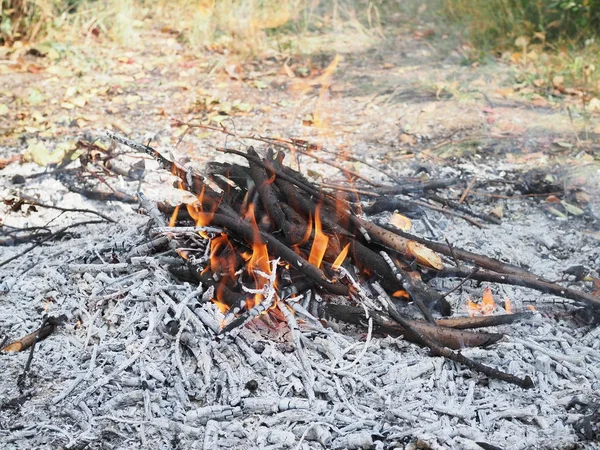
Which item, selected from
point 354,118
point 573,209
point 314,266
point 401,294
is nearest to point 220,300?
point 314,266

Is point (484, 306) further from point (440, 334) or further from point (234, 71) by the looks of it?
point (234, 71)

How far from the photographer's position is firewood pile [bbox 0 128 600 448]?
8.37ft

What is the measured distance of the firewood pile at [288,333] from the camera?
8.37 feet

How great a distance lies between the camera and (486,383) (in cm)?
276

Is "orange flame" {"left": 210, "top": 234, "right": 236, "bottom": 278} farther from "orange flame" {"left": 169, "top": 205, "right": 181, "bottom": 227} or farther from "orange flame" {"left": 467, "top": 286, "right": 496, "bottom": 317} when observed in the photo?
"orange flame" {"left": 467, "top": 286, "right": 496, "bottom": 317}

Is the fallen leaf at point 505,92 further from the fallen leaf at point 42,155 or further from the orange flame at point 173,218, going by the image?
the orange flame at point 173,218

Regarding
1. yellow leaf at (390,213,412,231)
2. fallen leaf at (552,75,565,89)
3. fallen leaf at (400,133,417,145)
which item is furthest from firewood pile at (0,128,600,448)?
fallen leaf at (552,75,565,89)

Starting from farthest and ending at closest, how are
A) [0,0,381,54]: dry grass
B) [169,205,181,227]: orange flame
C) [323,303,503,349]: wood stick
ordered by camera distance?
1. [0,0,381,54]: dry grass
2. [169,205,181,227]: orange flame
3. [323,303,503,349]: wood stick

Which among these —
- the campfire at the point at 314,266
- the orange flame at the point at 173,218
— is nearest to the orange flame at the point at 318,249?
the campfire at the point at 314,266

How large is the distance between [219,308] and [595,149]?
377 cm

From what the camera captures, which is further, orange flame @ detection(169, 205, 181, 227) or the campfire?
orange flame @ detection(169, 205, 181, 227)

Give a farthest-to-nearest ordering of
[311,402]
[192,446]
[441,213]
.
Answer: [441,213] < [311,402] < [192,446]

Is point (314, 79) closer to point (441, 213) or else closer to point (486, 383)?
point (441, 213)

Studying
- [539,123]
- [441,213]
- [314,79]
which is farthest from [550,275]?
[314,79]
